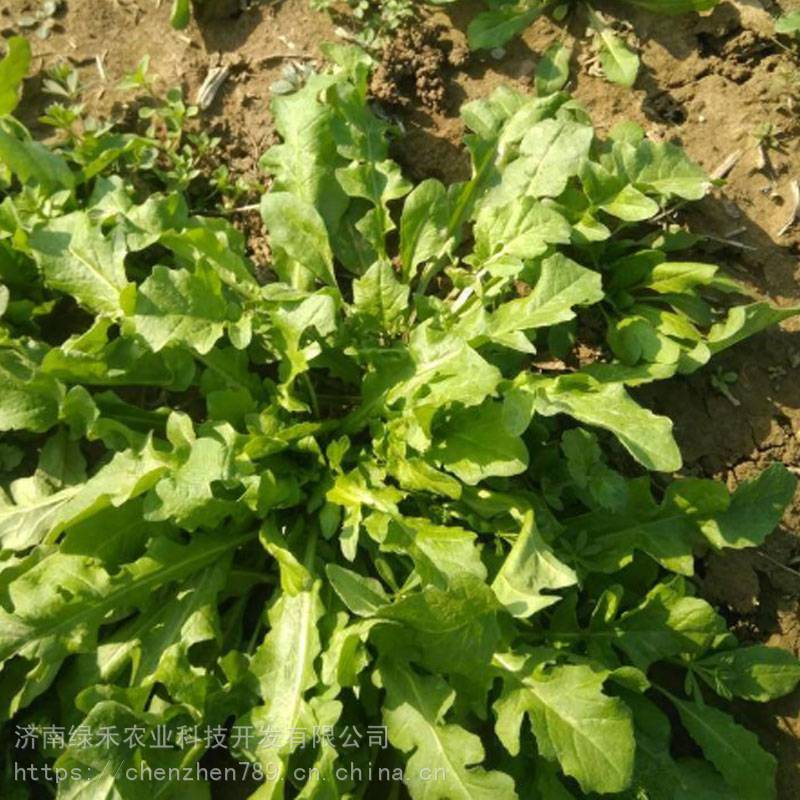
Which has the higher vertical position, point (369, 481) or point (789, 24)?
point (789, 24)

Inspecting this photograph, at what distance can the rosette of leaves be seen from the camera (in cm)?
246

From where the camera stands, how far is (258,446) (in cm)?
257

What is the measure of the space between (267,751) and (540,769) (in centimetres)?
74

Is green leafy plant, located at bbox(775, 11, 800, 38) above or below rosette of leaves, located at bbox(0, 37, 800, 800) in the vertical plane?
above

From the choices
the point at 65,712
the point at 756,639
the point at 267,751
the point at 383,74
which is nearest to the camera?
the point at 267,751

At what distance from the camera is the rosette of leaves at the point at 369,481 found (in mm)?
2457

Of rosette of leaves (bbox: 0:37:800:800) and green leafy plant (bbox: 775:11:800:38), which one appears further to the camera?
green leafy plant (bbox: 775:11:800:38)

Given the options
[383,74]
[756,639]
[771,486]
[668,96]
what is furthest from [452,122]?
[756,639]

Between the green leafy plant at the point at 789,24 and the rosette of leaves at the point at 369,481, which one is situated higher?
the green leafy plant at the point at 789,24

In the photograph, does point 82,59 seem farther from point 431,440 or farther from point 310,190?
point 431,440

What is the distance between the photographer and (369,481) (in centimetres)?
269

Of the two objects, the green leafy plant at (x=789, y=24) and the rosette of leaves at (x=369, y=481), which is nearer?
the rosette of leaves at (x=369, y=481)

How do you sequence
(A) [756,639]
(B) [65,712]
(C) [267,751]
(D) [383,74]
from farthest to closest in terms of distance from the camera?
(D) [383,74] → (A) [756,639] → (B) [65,712] → (C) [267,751]

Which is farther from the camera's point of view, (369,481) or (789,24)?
(789,24)
